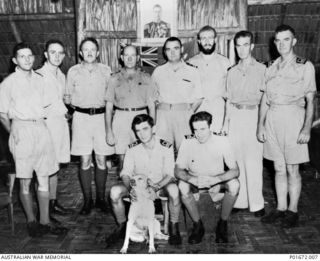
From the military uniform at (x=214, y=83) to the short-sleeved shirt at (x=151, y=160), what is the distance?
1088mm

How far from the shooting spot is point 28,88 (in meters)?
4.10

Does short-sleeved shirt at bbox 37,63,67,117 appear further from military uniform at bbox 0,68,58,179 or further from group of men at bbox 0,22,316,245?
military uniform at bbox 0,68,58,179

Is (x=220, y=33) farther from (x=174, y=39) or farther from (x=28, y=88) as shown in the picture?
(x=28, y=88)

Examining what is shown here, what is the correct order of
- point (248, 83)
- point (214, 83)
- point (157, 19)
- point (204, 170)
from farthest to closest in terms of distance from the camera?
point (157, 19) → point (214, 83) → point (248, 83) → point (204, 170)

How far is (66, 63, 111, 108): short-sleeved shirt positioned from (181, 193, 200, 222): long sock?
1523 millimetres

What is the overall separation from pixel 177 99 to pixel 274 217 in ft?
5.63

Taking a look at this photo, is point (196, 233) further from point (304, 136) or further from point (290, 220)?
point (304, 136)

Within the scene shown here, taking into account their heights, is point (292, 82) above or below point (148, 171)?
above

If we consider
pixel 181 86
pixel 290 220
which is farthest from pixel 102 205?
pixel 290 220

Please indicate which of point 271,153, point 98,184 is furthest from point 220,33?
point 98,184

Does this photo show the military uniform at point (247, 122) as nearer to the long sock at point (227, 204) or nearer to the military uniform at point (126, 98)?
the long sock at point (227, 204)

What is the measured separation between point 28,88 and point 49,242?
1.55 m

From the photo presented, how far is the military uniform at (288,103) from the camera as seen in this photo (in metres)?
4.27

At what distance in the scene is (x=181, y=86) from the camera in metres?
4.88
